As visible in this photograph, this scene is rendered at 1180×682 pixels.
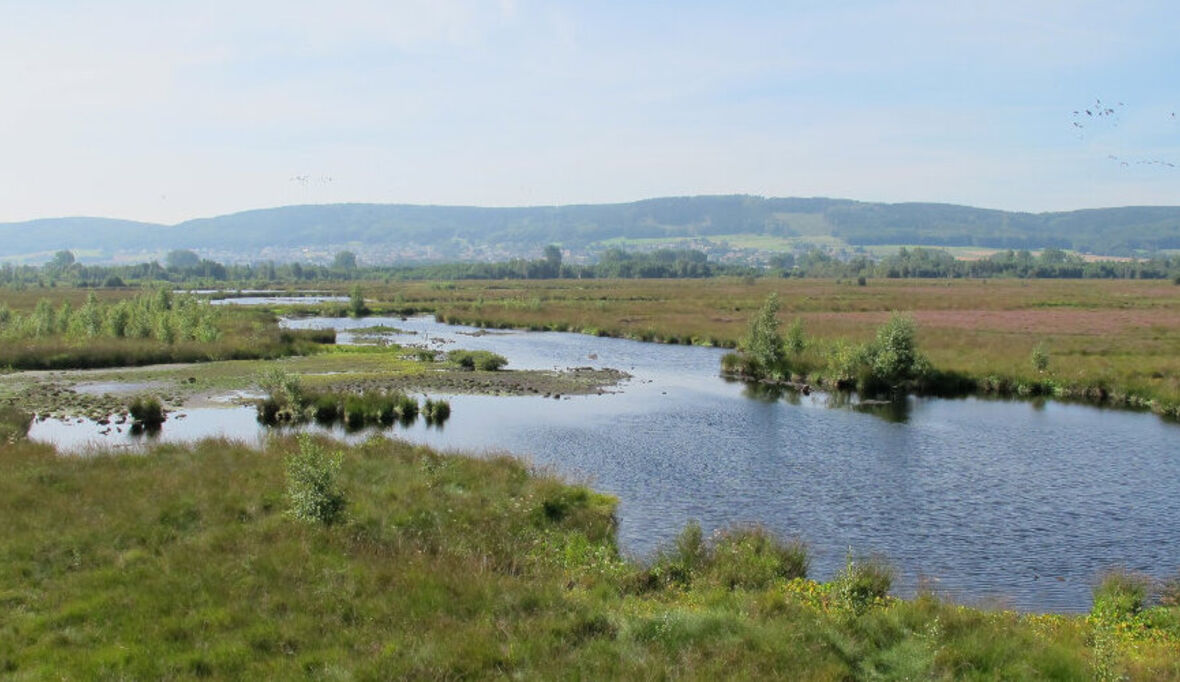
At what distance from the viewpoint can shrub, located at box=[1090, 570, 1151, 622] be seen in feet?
51.2

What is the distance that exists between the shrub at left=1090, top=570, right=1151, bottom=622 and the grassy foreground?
0.93 ft

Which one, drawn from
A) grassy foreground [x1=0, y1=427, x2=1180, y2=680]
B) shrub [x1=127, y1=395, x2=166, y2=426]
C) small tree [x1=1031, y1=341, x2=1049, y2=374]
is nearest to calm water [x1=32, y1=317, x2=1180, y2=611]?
shrub [x1=127, y1=395, x2=166, y2=426]

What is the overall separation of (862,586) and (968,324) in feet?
235

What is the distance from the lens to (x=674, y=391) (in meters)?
49.2

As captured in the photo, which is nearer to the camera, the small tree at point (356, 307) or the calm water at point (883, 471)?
the calm water at point (883, 471)

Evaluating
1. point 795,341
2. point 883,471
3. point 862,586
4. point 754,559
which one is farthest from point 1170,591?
point 795,341

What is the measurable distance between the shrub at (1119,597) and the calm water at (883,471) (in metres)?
0.97

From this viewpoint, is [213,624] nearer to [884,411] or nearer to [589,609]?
[589,609]

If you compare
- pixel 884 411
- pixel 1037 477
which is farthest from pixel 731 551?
pixel 884 411

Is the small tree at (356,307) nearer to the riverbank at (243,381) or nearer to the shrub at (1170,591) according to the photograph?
the riverbank at (243,381)

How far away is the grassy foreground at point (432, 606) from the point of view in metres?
11.3

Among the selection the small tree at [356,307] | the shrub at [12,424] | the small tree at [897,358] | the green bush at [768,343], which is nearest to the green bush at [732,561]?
the shrub at [12,424]

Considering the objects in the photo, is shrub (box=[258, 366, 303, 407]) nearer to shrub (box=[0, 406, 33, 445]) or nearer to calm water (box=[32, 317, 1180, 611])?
calm water (box=[32, 317, 1180, 611])

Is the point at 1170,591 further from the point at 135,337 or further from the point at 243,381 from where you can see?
the point at 135,337
